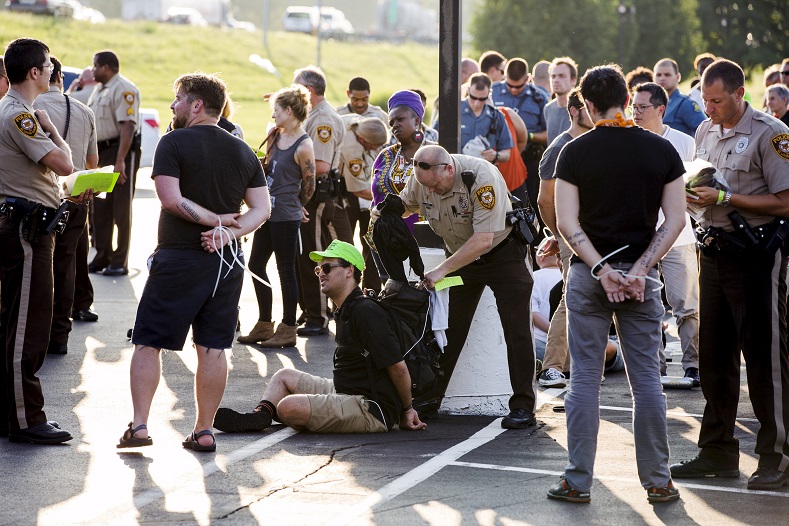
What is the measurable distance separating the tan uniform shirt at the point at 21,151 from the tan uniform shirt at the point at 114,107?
18.0ft

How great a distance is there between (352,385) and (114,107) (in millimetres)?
6242

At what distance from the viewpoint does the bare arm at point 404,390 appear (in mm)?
6852

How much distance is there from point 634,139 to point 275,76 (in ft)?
152

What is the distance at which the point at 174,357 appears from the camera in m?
9.27

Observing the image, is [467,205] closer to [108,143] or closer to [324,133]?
[324,133]

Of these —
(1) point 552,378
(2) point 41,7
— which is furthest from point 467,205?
(2) point 41,7

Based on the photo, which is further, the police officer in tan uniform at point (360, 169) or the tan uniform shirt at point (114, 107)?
the tan uniform shirt at point (114, 107)

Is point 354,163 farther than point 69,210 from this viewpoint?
Yes

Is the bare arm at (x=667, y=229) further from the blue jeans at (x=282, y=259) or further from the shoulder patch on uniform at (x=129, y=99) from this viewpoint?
the shoulder patch on uniform at (x=129, y=99)

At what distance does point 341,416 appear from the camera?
6.91 metres

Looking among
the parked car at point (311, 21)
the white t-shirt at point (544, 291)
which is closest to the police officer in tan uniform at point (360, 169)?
the white t-shirt at point (544, 291)

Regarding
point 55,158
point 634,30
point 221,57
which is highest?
point 634,30

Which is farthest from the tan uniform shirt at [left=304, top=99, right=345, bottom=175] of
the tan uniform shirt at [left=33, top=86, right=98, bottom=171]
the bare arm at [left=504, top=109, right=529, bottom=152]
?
the bare arm at [left=504, top=109, right=529, bottom=152]

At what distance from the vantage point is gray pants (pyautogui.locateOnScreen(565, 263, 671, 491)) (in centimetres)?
556
